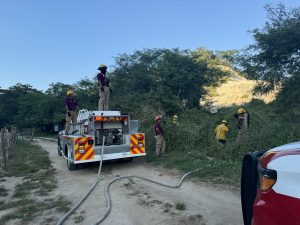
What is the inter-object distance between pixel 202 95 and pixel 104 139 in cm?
1841

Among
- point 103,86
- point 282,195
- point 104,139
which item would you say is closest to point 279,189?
point 282,195

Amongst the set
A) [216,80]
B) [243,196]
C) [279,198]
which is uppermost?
[216,80]

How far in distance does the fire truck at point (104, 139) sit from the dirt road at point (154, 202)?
927 mm

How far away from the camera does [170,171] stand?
10078mm

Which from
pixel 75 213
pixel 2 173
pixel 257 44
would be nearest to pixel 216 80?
pixel 257 44

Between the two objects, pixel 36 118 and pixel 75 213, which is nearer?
pixel 75 213

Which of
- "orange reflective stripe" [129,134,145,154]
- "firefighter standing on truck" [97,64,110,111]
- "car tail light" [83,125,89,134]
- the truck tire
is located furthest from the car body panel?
"firefighter standing on truck" [97,64,110,111]

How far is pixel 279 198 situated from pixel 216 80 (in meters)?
26.6

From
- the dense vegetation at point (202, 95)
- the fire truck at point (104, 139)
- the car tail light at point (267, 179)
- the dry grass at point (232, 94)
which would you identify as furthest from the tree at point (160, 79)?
the car tail light at point (267, 179)

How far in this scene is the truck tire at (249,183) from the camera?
2.92 meters

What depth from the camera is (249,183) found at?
3000 mm

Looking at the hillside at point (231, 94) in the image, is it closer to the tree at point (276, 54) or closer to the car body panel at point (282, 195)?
the tree at point (276, 54)

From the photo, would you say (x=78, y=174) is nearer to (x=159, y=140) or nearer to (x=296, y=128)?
(x=159, y=140)

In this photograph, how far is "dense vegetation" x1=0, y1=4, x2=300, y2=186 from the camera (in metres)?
11.1
